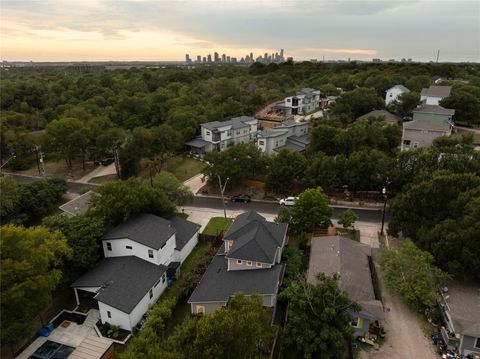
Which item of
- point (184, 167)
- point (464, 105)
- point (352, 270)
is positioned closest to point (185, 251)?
point (352, 270)

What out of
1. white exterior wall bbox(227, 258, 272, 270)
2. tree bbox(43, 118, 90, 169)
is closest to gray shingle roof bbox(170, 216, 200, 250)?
white exterior wall bbox(227, 258, 272, 270)

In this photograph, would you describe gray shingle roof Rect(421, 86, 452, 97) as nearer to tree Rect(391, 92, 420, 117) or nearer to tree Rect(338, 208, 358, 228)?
tree Rect(391, 92, 420, 117)

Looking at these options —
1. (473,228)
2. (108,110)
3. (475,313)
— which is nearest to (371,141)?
(473,228)

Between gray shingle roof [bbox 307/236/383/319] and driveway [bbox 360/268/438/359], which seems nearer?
driveway [bbox 360/268/438/359]

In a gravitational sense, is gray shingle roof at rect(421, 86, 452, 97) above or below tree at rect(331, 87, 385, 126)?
above

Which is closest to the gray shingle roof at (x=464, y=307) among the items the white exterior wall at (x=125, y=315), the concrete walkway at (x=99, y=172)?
the white exterior wall at (x=125, y=315)

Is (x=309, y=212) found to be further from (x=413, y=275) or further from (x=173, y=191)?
(x=173, y=191)

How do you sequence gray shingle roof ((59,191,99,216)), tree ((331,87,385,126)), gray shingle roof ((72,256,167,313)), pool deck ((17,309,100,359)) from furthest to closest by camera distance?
1. tree ((331,87,385,126))
2. gray shingle roof ((59,191,99,216))
3. gray shingle roof ((72,256,167,313))
4. pool deck ((17,309,100,359))
